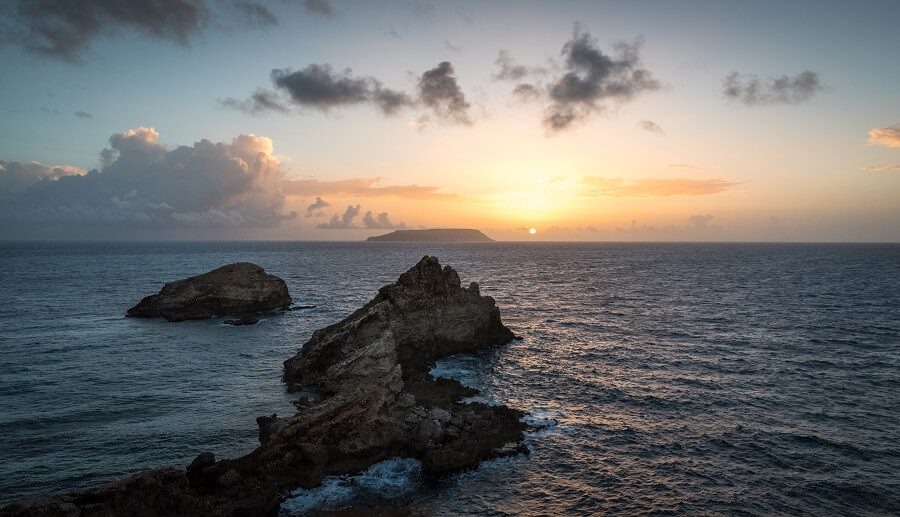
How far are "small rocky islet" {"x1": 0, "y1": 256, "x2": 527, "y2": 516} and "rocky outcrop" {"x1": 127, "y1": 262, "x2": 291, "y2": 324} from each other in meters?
40.4

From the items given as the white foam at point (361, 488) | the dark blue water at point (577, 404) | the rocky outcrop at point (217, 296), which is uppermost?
the rocky outcrop at point (217, 296)

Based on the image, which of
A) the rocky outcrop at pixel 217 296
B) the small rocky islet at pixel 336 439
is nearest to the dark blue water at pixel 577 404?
the small rocky islet at pixel 336 439

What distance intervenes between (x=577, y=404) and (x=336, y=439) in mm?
21510

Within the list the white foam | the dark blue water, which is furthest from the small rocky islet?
the dark blue water

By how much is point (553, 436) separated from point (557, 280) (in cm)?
11155

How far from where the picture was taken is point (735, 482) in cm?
2945

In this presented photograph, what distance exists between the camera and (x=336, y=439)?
33156 millimetres

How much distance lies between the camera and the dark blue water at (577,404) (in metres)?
28.9

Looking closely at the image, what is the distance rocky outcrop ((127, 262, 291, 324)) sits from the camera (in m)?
82.6

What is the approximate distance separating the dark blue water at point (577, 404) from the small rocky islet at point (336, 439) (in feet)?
5.17

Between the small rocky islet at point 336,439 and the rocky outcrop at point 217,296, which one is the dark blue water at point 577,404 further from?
the rocky outcrop at point 217,296

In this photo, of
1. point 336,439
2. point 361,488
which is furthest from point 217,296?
point 361,488

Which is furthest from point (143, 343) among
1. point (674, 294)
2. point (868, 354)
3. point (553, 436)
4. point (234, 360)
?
point (674, 294)

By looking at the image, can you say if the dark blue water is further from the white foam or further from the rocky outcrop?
the rocky outcrop
